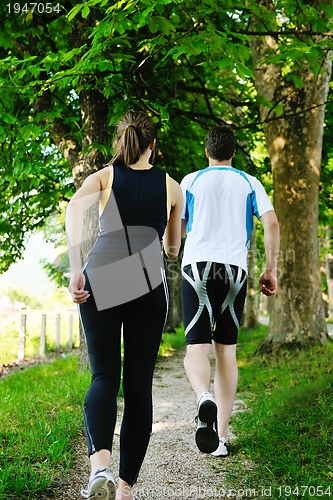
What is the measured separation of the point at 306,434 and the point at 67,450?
182 cm

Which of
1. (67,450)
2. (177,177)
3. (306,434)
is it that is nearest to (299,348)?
(177,177)

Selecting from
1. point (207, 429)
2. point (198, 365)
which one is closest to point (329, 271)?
point (198, 365)

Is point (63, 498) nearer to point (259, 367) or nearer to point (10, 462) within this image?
point (10, 462)

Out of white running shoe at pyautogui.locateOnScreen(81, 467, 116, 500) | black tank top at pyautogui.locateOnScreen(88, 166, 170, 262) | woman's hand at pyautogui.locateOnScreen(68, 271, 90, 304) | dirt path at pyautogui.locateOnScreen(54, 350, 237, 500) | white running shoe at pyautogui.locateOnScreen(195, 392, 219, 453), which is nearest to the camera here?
white running shoe at pyautogui.locateOnScreen(81, 467, 116, 500)

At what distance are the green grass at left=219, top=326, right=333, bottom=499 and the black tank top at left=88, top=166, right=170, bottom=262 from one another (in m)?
1.72

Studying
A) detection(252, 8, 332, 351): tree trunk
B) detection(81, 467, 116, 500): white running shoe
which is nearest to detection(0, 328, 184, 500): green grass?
detection(81, 467, 116, 500): white running shoe

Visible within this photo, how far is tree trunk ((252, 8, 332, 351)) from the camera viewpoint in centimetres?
870

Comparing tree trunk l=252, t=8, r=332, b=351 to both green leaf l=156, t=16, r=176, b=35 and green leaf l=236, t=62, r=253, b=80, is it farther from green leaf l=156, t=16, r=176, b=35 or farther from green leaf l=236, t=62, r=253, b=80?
green leaf l=156, t=16, r=176, b=35

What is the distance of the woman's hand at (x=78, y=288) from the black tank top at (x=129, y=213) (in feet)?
0.54

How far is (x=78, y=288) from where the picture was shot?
2.64 meters

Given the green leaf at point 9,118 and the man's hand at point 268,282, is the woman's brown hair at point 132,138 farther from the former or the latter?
the green leaf at point 9,118

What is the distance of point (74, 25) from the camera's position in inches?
302

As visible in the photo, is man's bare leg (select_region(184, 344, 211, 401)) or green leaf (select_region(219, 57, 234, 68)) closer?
man's bare leg (select_region(184, 344, 211, 401))

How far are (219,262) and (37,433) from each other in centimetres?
192
